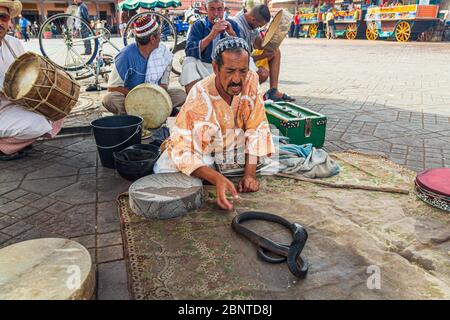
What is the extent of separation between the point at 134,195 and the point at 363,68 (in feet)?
29.3

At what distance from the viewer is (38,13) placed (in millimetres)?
31266

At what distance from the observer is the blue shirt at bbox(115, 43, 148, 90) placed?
13.6 feet

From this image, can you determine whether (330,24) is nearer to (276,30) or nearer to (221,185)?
(276,30)

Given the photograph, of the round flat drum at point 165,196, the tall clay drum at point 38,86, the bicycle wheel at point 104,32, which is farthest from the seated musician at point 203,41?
the bicycle wheel at point 104,32

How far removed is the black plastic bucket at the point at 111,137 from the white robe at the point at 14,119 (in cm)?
64

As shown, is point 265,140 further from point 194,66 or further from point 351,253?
point 194,66

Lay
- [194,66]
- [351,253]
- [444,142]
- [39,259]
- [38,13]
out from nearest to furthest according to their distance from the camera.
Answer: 1. [39,259]
2. [351,253]
3. [444,142]
4. [194,66]
5. [38,13]

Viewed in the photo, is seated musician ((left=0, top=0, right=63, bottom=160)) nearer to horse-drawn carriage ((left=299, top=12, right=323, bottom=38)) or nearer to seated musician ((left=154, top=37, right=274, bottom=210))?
seated musician ((left=154, top=37, right=274, bottom=210))

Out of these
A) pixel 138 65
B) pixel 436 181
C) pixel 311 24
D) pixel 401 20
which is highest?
pixel 311 24

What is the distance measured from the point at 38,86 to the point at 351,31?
2248cm

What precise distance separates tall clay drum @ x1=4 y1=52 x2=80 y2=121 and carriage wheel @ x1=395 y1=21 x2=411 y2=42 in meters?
18.9

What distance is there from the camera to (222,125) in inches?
111

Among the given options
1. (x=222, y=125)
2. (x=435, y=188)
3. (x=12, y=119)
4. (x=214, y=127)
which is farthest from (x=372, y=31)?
(x=12, y=119)

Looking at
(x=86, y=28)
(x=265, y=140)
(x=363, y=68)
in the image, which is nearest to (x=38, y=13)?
(x=86, y=28)
